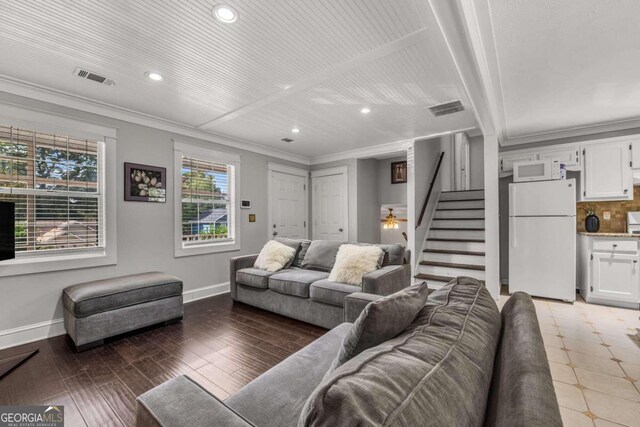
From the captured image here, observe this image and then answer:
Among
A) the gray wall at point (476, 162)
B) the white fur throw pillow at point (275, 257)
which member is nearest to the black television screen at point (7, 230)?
the white fur throw pillow at point (275, 257)

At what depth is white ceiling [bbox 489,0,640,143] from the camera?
184 centimetres

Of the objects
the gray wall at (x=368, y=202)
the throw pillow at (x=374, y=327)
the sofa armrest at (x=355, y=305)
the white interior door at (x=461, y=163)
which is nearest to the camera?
the throw pillow at (x=374, y=327)

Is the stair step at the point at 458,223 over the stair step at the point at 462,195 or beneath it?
beneath

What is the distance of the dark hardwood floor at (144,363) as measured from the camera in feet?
5.99

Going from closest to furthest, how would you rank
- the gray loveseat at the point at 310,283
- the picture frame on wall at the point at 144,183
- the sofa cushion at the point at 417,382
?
the sofa cushion at the point at 417,382, the gray loveseat at the point at 310,283, the picture frame on wall at the point at 144,183

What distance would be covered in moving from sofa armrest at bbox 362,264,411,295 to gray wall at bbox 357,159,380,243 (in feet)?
7.92

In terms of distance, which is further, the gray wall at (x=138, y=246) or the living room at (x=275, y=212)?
the gray wall at (x=138, y=246)

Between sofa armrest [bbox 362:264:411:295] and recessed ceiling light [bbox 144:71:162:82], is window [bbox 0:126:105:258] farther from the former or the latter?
sofa armrest [bbox 362:264:411:295]

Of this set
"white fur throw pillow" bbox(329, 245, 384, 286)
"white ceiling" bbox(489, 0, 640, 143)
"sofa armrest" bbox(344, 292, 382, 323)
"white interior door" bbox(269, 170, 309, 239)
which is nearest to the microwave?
"white ceiling" bbox(489, 0, 640, 143)

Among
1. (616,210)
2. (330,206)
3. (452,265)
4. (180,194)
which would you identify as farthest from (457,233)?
(180,194)

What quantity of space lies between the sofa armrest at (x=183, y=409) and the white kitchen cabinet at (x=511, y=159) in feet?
17.4

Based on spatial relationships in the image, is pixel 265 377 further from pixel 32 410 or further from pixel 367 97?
pixel 367 97

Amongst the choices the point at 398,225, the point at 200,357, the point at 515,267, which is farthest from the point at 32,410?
the point at 398,225

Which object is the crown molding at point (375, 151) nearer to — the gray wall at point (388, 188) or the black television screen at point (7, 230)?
the gray wall at point (388, 188)
